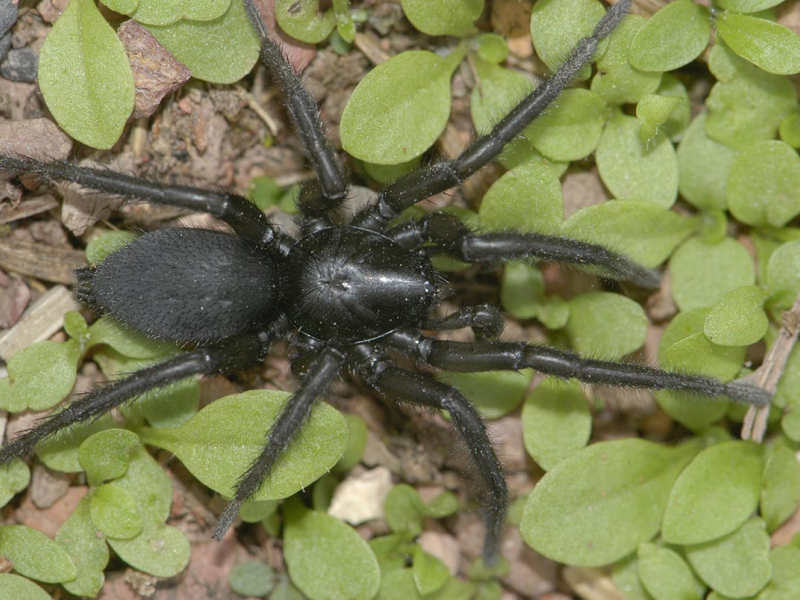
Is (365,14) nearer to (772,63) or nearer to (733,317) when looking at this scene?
(772,63)

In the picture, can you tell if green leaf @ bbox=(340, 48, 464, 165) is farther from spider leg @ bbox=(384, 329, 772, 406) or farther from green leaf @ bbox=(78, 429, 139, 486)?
green leaf @ bbox=(78, 429, 139, 486)

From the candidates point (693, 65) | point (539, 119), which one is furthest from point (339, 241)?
point (693, 65)

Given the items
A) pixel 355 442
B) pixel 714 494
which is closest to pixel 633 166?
pixel 714 494

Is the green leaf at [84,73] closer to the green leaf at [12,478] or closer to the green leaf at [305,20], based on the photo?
the green leaf at [305,20]

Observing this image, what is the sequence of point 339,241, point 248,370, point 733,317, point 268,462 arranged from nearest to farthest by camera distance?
1. point 268,462
2. point 733,317
3. point 339,241
4. point 248,370

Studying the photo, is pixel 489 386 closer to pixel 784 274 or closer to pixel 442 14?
pixel 784 274

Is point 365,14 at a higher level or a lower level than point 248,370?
higher

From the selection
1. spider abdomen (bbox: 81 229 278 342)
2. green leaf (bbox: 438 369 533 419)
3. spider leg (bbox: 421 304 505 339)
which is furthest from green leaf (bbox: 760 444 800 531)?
spider abdomen (bbox: 81 229 278 342)
